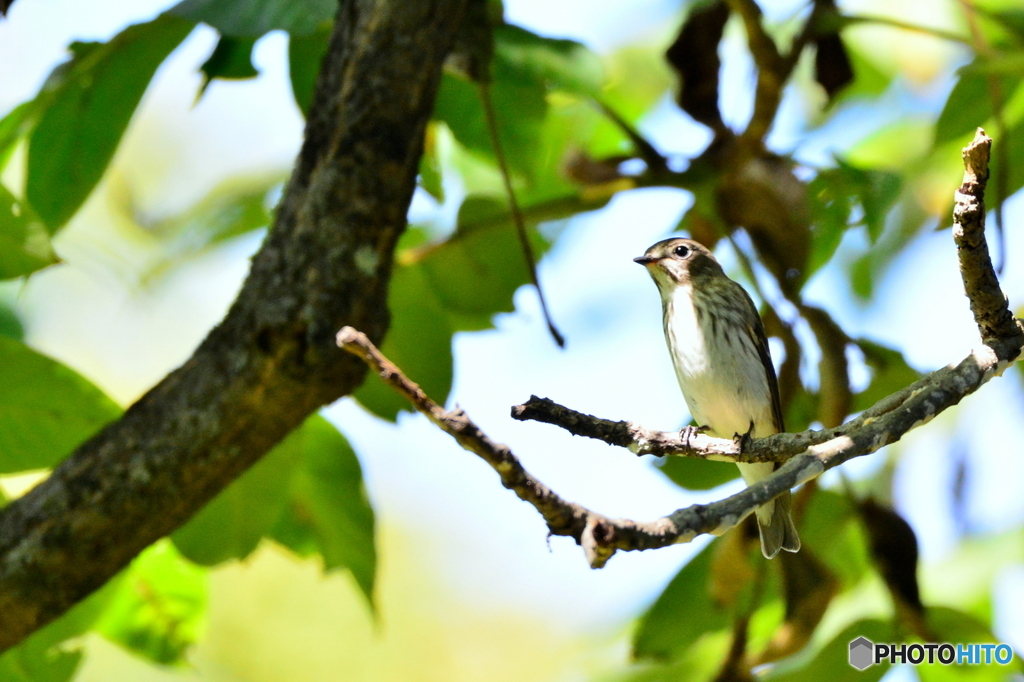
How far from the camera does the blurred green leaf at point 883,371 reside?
9.33 feet

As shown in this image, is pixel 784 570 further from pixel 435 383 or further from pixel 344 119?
pixel 344 119

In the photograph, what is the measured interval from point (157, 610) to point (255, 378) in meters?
1.10

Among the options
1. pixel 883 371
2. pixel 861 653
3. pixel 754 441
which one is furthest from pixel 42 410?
pixel 883 371

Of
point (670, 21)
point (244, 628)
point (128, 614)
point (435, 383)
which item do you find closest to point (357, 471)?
point (435, 383)

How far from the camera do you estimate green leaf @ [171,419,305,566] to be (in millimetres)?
2666

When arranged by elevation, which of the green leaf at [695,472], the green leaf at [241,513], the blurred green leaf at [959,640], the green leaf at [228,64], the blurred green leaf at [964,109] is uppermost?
the blurred green leaf at [964,109]

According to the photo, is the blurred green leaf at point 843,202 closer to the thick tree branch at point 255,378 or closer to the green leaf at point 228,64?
the thick tree branch at point 255,378

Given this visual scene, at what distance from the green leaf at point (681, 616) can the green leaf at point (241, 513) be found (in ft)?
3.72

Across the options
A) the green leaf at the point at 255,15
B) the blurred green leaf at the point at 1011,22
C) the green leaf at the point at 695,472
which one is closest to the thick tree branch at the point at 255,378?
the green leaf at the point at 255,15

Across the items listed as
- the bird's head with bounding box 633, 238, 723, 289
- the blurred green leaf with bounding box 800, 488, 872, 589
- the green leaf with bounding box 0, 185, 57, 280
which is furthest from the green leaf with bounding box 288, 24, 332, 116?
the blurred green leaf with bounding box 800, 488, 872, 589

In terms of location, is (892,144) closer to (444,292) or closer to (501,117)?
(501,117)

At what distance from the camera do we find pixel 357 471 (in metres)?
2.83

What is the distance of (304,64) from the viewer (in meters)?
2.79

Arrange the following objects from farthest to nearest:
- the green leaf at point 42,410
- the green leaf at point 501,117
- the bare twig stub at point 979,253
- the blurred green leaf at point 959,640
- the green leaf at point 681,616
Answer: the green leaf at point 681,616
the green leaf at point 501,117
the blurred green leaf at point 959,640
the green leaf at point 42,410
the bare twig stub at point 979,253
